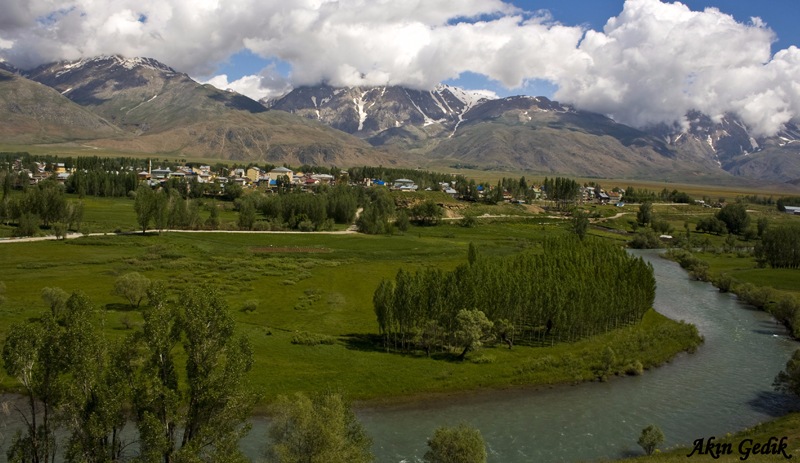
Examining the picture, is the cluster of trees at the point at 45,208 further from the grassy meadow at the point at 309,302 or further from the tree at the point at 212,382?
the tree at the point at 212,382

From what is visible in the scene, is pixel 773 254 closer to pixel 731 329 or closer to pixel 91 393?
pixel 731 329

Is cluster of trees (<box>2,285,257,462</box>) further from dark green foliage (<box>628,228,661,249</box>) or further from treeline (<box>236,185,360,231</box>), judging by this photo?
dark green foliage (<box>628,228,661,249</box>)

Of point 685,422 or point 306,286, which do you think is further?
point 306,286

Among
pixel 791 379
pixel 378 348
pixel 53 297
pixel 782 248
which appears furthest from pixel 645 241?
pixel 53 297

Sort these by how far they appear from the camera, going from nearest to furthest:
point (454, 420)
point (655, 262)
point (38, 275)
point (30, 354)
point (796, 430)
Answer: point (30, 354), point (796, 430), point (454, 420), point (38, 275), point (655, 262)

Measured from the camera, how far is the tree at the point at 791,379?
5225cm

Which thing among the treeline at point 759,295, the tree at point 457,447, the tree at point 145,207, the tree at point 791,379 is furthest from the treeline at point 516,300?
the tree at point 145,207

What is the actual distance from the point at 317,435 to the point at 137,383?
9270 mm

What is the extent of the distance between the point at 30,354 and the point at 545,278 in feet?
207

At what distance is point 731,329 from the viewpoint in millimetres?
79562

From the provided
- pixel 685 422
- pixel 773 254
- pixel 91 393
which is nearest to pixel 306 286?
pixel 685 422

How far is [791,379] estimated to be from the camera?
174ft

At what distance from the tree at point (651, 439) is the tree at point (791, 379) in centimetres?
1908

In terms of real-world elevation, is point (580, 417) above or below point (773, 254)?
below
